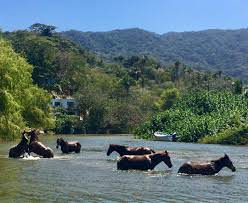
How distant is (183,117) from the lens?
10544cm

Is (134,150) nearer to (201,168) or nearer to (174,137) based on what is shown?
(201,168)

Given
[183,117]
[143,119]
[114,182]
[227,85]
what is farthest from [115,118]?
[114,182]

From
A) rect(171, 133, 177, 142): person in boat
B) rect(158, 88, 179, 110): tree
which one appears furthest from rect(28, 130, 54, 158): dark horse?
rect(158, 88, 179, 110): tree

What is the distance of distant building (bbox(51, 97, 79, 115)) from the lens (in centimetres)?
15025

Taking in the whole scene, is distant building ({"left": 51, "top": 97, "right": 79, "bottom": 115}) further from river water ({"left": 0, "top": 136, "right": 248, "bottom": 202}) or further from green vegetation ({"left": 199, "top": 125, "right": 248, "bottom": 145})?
river water ({"left": 0, "top": 136, "right": 248, "bottom": 202})

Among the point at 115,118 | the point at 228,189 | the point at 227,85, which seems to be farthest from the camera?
the point at 227,85

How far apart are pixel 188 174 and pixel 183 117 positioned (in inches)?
2851

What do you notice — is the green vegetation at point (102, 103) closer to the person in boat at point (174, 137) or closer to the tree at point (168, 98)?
the tree at point (168, 98)

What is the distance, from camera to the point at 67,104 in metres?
156

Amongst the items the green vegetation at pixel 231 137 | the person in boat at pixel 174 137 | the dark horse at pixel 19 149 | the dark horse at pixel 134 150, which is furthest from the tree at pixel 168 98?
the dark horse at pixel 19 149

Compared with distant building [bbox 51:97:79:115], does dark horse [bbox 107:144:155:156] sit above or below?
below

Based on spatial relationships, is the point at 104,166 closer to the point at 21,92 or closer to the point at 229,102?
the point at 21,92

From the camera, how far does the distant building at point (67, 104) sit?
15025 centimetres

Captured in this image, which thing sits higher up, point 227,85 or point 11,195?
point 227,85
